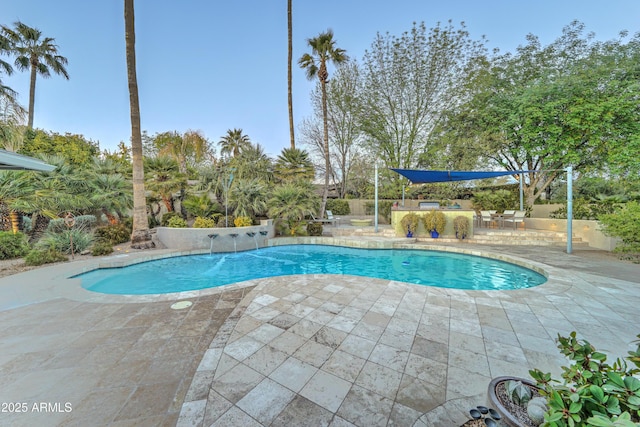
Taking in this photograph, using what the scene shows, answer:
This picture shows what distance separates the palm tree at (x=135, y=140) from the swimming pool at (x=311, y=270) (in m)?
1.61

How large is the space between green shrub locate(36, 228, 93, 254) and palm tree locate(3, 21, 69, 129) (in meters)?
12.4

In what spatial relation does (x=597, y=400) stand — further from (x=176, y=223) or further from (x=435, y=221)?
(x=176, y=223)

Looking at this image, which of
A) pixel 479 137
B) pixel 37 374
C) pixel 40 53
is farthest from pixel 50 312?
pixel 40 53

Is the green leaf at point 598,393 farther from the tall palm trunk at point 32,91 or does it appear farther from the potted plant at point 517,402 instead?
the tall palm trunk at point 32,91

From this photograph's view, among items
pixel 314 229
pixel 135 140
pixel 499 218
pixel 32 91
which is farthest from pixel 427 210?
pixel 32 91

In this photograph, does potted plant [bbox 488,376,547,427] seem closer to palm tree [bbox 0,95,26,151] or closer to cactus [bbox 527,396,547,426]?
cactus [bbox 527,396,547,426]

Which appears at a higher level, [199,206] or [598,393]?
[199,206]

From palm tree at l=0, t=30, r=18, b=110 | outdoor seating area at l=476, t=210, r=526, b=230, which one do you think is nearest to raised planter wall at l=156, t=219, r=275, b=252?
palm tree at l=0, t=30, r=18, b=110

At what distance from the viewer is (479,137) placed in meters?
12.8

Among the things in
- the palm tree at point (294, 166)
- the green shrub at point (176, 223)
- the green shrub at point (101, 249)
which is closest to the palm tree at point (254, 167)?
the palm tree at point (294, 166)

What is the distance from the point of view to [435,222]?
9.55m

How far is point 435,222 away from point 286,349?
870cm

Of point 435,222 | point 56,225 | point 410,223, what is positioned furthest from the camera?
point 410,223

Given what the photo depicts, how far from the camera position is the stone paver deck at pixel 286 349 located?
1739mm
